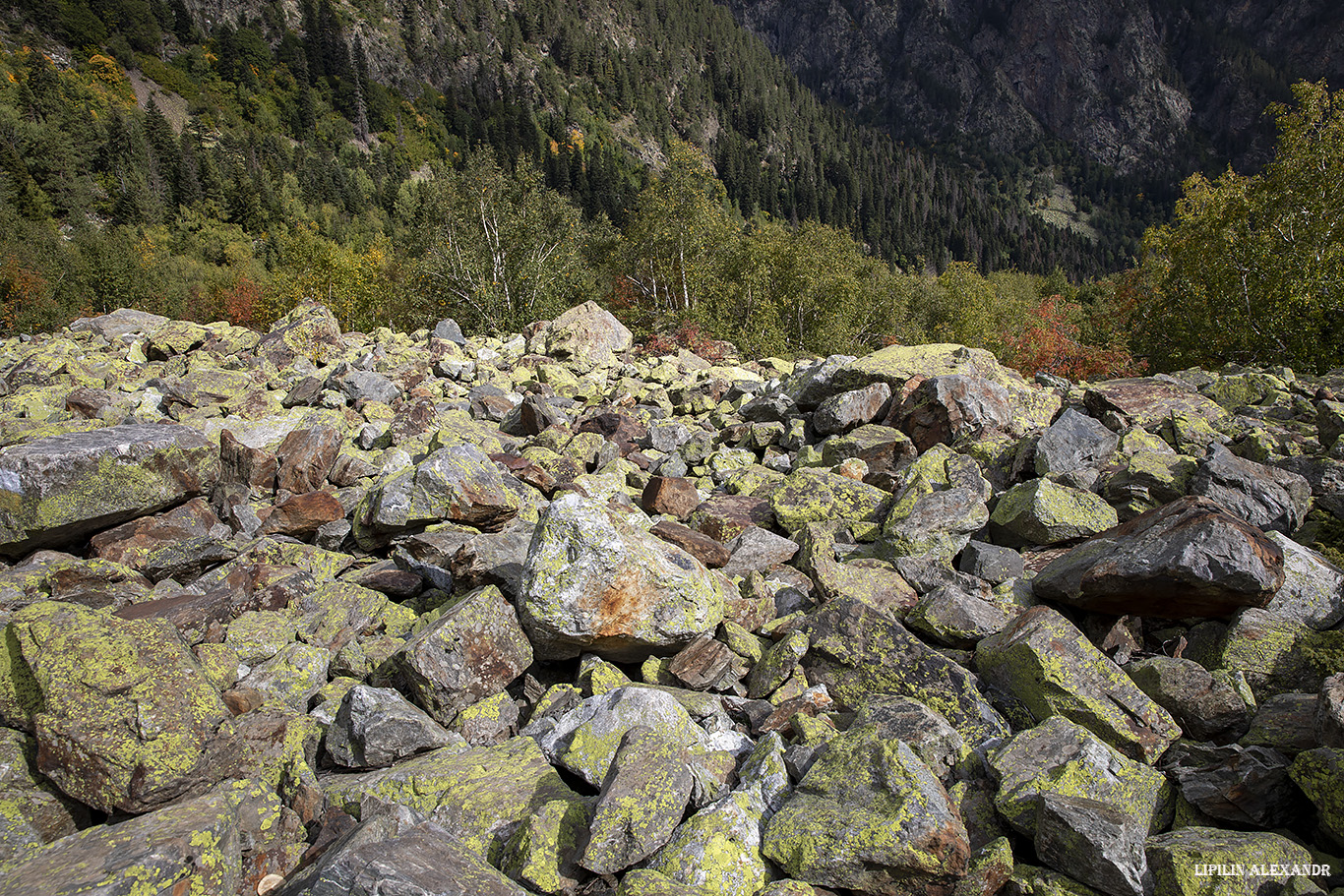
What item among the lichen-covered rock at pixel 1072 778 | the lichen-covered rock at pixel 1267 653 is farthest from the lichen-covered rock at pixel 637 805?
the lichen-covered rock at pixel 1267 653

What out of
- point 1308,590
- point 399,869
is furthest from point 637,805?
point 1308,590

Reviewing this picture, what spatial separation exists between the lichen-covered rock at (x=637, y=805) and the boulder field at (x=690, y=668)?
0.02 metres

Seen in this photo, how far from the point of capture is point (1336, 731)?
3266mm

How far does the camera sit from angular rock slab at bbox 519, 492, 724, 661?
4.96m

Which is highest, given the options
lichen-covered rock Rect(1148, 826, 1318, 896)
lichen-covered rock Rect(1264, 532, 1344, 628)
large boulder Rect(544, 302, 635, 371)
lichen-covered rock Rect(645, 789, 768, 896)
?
lichen-covered rock Rect(1148, 826, 1318, 896)

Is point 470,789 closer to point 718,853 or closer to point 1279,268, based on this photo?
point 718,853

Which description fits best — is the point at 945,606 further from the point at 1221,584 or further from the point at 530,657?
the point at 530,657

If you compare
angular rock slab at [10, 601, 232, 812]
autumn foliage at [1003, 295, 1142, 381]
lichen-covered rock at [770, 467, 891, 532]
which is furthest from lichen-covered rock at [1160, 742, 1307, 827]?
autumn foliage at [1003, 295, 1142, 381]

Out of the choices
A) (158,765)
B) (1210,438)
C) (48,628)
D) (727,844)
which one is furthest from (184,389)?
(1210,438)

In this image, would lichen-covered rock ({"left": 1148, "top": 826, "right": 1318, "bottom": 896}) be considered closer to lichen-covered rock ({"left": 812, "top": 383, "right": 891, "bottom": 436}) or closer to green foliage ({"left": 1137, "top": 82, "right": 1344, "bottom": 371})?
lichen-covered rock ({"left": 812, "top": 383, "right": 891, "bottom": 436})

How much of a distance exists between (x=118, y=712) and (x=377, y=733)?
1484 millimetres

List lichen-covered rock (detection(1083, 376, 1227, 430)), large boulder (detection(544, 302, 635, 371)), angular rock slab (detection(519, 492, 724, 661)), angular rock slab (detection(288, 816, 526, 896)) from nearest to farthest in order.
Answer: angular rock slab (detection(288, 816, 526, 896)) → angular rock slab (detection(519, 492, 724, 661)) → lichen-covered rock (detection(1083, 376, 1227, 430)) → large boulder (detection(544, 302, 635, 371))

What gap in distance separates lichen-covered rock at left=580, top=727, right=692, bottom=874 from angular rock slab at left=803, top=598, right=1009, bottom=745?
5.49 ft

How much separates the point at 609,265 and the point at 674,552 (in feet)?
101
